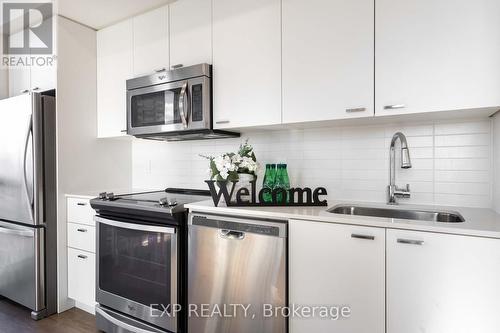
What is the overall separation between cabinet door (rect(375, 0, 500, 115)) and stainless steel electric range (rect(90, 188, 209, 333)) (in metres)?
1.40

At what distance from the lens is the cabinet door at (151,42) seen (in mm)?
2256

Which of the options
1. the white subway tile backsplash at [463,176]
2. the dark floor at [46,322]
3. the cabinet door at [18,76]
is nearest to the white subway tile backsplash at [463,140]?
the white subway tile backsplash at [463,176]

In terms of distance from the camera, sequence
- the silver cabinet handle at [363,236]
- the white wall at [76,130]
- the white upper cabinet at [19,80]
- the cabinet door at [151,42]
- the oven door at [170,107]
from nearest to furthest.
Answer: the silver cabinet handle at [363,236], the oven door at [170,107], the cabinet door at [151,42], the white wall at [76,130], the white upper cabinet at [19,80]

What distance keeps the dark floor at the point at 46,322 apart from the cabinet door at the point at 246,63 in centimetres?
181

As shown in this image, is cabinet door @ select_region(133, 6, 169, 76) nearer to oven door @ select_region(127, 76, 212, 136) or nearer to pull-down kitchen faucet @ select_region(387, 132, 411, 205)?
oven door @ select_region(127, 76, 212, 136)

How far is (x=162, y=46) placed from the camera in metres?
2.27

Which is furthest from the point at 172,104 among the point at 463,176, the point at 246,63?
the point at 463,176

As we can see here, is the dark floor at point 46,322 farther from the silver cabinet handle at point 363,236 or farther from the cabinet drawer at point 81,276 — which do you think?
the silver cabinet handle at point 363,236

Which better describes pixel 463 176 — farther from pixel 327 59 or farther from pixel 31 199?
pixel 31 199

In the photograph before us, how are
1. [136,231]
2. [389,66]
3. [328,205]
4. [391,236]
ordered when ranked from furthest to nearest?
1. [136,231]
2. [328,205]
3. [389,66]
4. [391,236]

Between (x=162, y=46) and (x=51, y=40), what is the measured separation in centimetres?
102

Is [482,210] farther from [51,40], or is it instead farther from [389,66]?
[51,40]

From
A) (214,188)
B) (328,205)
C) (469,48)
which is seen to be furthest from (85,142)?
(469,48)

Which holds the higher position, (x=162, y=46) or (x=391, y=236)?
(x=162, y=46)
